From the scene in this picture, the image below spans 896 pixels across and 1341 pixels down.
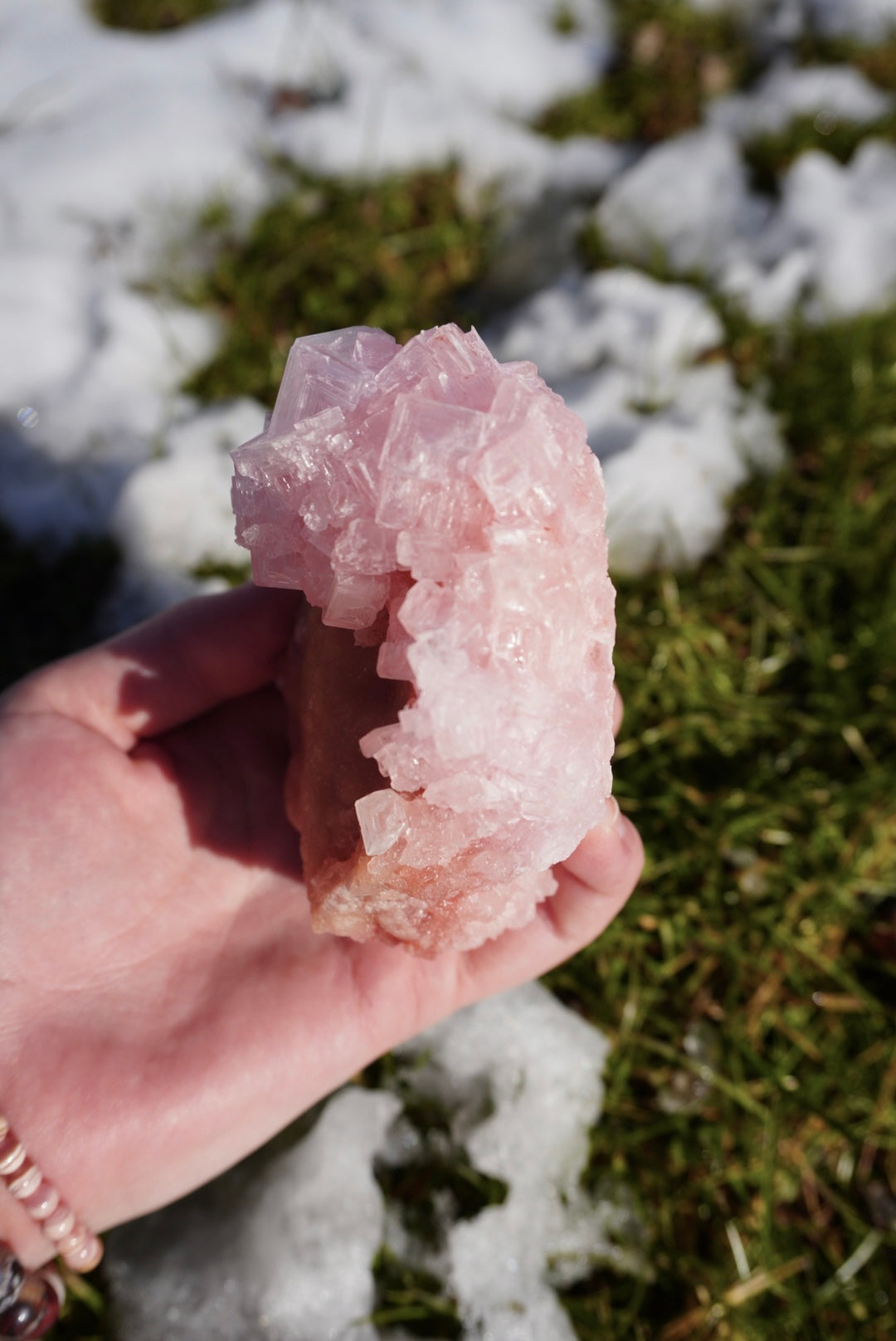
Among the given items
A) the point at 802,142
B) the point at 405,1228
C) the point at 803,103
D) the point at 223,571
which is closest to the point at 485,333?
the point at 223,571

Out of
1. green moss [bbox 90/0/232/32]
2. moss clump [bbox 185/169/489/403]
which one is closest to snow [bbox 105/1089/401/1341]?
moss clump [bbox 185/169/489/403]

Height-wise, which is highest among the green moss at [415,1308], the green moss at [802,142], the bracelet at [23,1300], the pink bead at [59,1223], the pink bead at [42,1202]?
the green moss at [802,142]

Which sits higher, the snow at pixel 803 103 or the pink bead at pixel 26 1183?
the snow at pixel 803 103

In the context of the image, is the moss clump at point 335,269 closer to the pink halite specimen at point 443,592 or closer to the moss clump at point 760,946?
the moss clump at point 760,946

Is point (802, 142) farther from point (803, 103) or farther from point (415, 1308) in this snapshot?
point (415, 1308)

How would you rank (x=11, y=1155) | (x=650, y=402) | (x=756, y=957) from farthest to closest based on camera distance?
(x=650, y=402) < (x=756, y=957) < (x=11, y=1155)

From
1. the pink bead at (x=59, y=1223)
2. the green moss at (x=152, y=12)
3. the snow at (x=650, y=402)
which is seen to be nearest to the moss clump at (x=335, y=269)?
the snow at (x=650, y=402)
